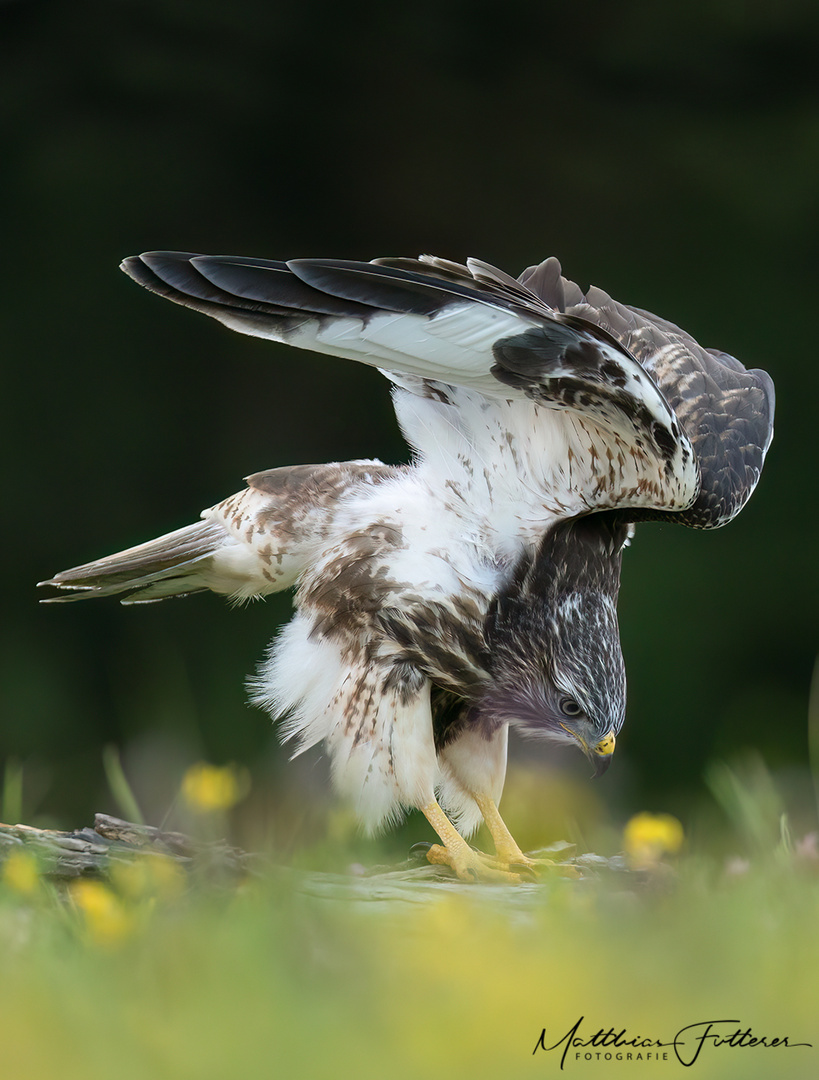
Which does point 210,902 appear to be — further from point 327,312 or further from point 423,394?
point 423,394

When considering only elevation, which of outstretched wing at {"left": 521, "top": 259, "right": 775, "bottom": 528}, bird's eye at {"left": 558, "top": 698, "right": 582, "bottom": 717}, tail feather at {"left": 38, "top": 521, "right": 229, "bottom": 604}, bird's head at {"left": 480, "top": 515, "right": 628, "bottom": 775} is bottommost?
bird's eye at {"left": 558, "top": 698, "right": 582, "bottom": 717}

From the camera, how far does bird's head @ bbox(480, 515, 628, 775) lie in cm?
208

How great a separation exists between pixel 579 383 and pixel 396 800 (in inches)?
36.1

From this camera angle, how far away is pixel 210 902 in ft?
3.96

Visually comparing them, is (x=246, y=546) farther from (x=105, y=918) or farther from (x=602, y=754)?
(x=105, y=918)

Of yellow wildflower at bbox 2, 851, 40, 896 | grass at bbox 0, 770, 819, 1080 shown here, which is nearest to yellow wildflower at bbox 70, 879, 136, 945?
grass at bbox 0, 770, 819, 1080


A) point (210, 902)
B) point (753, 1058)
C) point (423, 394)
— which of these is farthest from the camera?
point (423, 394)

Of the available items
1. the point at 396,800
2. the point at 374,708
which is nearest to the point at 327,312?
the point at 374,708

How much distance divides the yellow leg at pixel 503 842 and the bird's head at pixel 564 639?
278 millimetres

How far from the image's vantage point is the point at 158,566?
2.43m

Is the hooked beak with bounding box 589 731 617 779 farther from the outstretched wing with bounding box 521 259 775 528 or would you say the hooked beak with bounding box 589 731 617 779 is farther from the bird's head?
the outstretched wing with bounding box 521 259 775 528

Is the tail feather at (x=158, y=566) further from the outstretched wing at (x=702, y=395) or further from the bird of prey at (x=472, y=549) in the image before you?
the outstretched wing at (x=702, y=395)

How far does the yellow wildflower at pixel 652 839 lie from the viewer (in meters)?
1.56

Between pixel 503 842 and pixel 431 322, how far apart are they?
1.21 meters
